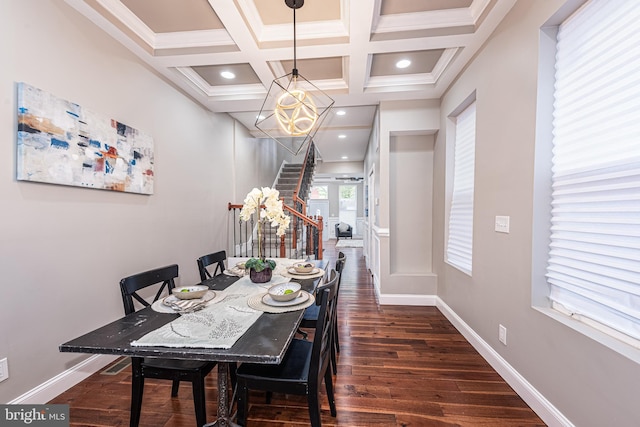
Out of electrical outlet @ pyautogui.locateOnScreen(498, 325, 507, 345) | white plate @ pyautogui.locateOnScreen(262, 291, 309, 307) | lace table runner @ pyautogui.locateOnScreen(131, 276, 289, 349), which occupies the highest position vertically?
white plate @ pyautogui.locateOnScreen(262, 291, 309, 307)

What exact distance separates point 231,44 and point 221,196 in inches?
90.2

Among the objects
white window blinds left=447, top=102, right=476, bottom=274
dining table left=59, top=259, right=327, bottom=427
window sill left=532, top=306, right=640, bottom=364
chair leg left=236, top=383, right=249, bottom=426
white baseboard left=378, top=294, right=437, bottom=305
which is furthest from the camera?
white baseboard left=378, top=294, right=437, bottom=305

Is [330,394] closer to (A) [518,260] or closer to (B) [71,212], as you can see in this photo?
(A) [518,260]

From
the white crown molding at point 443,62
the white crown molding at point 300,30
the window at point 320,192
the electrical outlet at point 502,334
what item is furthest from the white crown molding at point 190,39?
the window at point 320,192

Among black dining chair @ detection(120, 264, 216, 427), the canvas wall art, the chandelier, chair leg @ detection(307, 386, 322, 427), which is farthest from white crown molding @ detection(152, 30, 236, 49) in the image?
chair leg @ detection(307, 386, 322, 427)

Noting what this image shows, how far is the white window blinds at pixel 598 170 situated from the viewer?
48.6 inches

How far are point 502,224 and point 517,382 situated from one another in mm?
1163

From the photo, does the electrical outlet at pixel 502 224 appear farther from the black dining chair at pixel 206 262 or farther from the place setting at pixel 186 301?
the black dining chair at pixel 206 262

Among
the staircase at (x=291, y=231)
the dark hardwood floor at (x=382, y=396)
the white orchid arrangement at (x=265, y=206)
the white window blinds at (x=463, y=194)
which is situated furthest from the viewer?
the staircase at (x=291, y=231)

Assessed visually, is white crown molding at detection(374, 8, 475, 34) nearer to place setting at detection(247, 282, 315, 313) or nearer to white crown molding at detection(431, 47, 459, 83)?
white crown molding at detection(431, 47, 459, 83)

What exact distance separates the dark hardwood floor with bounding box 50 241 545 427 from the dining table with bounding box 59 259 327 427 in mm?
505

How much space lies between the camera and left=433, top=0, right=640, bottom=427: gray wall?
4.26ft

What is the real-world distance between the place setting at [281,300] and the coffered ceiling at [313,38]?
2.15 m

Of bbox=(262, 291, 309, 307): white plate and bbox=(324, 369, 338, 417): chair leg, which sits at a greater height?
bbox=(262, 291, 309, 307): white plate
